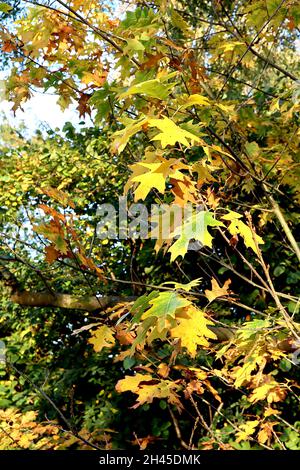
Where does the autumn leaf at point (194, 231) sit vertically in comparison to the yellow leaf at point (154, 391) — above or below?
above

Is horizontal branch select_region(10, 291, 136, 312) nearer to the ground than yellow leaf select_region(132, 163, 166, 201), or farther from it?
nearer to the ground

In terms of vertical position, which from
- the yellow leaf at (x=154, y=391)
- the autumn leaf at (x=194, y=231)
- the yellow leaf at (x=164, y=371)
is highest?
the autumn leaf at (x=194, y=231)

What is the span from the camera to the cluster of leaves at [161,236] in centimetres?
206

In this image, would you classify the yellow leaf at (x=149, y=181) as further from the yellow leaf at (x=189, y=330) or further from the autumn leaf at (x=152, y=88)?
the yellow leaf at (x=189, y=330)

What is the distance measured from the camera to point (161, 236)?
2.02m

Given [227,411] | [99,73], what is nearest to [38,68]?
[99,73]

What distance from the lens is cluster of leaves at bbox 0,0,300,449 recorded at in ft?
6.75

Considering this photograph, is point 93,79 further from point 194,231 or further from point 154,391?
point 154,391

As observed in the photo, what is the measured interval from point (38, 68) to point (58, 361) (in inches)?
139

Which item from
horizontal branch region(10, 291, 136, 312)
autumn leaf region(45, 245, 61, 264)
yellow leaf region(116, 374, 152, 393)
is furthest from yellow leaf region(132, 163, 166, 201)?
horizontal branch region(10, 291, 136, 312)

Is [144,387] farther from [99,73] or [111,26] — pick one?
[111,26]

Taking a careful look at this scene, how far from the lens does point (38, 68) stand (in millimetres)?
2746

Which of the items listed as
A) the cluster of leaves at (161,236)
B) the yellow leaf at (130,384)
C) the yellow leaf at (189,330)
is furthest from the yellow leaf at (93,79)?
the yellow leaf at (130,384)

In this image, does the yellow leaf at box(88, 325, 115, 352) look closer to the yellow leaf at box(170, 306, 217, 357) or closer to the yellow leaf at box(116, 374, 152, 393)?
the yellow leaf at box(116, 374, 152, 393)
